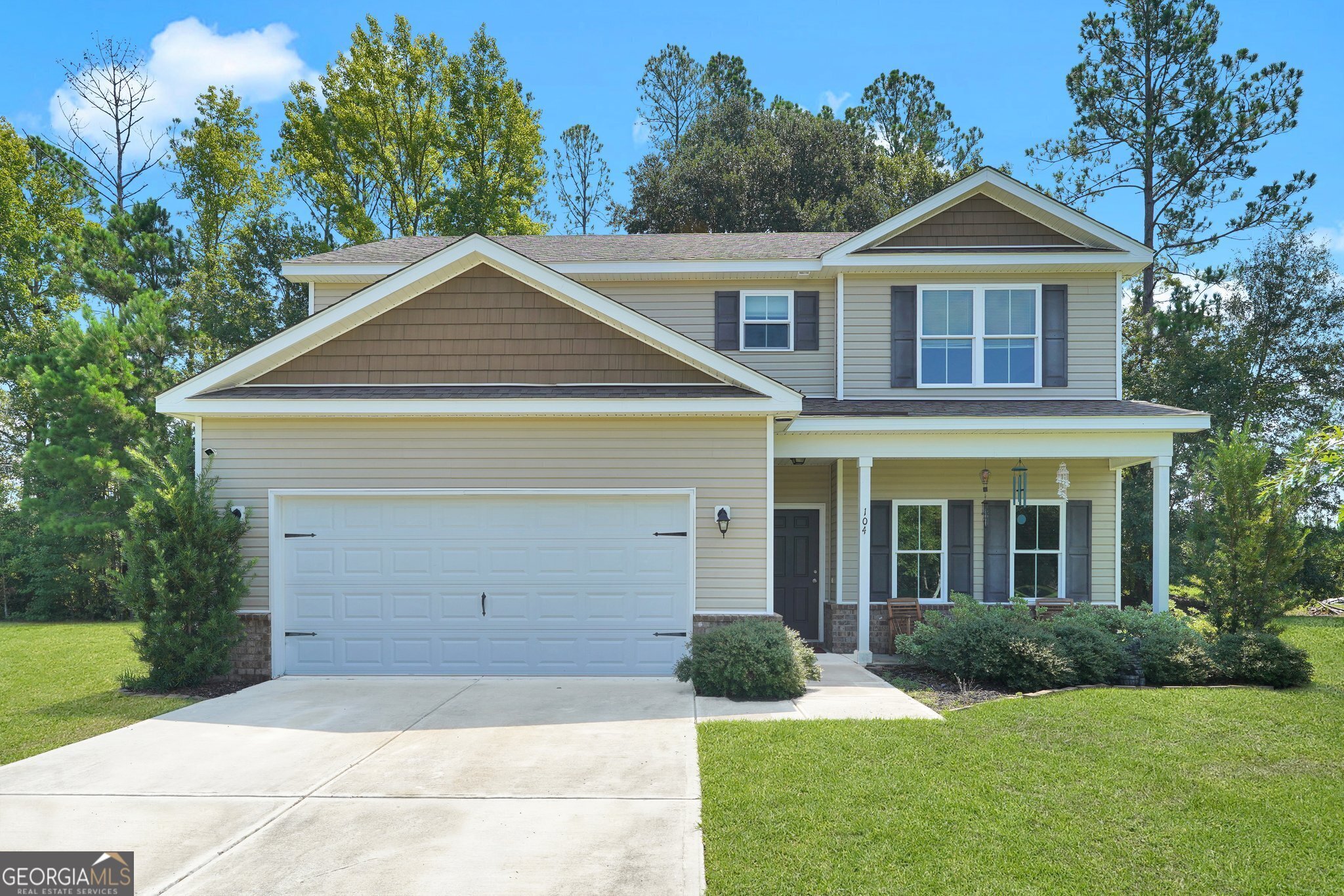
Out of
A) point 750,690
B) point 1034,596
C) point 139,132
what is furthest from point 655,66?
point 750,690

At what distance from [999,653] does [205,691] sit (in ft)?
28.6

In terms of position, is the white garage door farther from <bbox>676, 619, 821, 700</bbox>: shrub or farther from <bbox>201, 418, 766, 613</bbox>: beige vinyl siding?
<bbox>676, 619, 821, 700</bbox>: shrub

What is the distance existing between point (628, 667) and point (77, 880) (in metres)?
6.11

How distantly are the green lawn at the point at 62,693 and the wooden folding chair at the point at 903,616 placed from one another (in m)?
9.00

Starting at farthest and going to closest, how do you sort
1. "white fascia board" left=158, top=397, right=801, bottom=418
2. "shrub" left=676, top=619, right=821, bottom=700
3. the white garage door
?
the white garage door, "white fascia board" left=158, top=397, right=801, bottom=418, "shrub" left=676, top=619, right=821, bottom=700

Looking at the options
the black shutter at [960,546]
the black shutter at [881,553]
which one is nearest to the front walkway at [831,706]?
the black shutter at [881,553]

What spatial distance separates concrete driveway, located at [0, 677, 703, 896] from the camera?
4719mm

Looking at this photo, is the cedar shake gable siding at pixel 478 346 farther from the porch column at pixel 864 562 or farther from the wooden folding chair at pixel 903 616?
the wooden folding chair at pixel 903 616

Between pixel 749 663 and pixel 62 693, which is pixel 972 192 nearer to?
pixel 749 663

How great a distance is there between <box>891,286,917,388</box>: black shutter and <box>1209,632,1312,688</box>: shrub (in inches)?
212

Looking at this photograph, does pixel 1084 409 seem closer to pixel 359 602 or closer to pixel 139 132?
pixel 359 602

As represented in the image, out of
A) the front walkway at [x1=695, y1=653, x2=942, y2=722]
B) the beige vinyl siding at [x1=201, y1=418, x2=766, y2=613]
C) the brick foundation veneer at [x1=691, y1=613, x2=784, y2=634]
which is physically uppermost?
the beige vinyl siding at [x1=201, y1=418, x2=766, y2=613]

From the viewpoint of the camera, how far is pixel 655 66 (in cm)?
3312

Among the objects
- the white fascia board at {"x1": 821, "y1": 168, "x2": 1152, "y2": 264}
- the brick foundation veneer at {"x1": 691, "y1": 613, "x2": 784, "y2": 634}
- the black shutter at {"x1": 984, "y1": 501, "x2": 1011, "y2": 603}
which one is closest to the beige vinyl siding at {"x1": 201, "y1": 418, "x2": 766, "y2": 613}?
the brick foundation veneer at {"x1": 691, "y1": 613, "x2": 784, "y2": 634}
